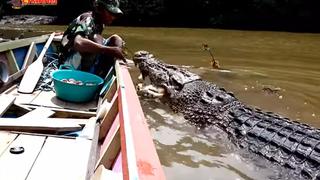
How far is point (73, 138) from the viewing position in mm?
3195

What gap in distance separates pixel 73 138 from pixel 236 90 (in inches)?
186

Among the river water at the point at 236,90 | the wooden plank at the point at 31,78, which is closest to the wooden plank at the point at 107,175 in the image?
the river water at the point at 236,90

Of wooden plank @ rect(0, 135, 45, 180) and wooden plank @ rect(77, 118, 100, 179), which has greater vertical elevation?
wooden plank @ rect(0, 135, 45, 180)

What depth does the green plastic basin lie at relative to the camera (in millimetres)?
4108

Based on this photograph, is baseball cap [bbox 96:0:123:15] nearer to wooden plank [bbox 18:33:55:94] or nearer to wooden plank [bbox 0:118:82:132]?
wooden plank [bbox 18:33:55:94]

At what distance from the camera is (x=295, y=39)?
15812mm

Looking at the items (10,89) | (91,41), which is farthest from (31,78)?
(91,41)

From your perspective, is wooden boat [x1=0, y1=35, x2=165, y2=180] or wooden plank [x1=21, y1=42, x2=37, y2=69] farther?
wooden plank [x1=21, y1=42, x2=37, y2=69]

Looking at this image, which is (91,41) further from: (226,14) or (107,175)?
(226,14)

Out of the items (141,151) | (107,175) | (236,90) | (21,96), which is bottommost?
(236,90)

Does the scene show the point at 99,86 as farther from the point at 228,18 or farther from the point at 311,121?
the point at 228,18

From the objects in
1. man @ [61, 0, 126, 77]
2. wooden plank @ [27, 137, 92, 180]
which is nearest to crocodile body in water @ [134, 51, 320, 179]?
man @ [61, 0, 126, 77]

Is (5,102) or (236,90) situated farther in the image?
(236,90)

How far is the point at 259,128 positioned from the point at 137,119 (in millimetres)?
2151
